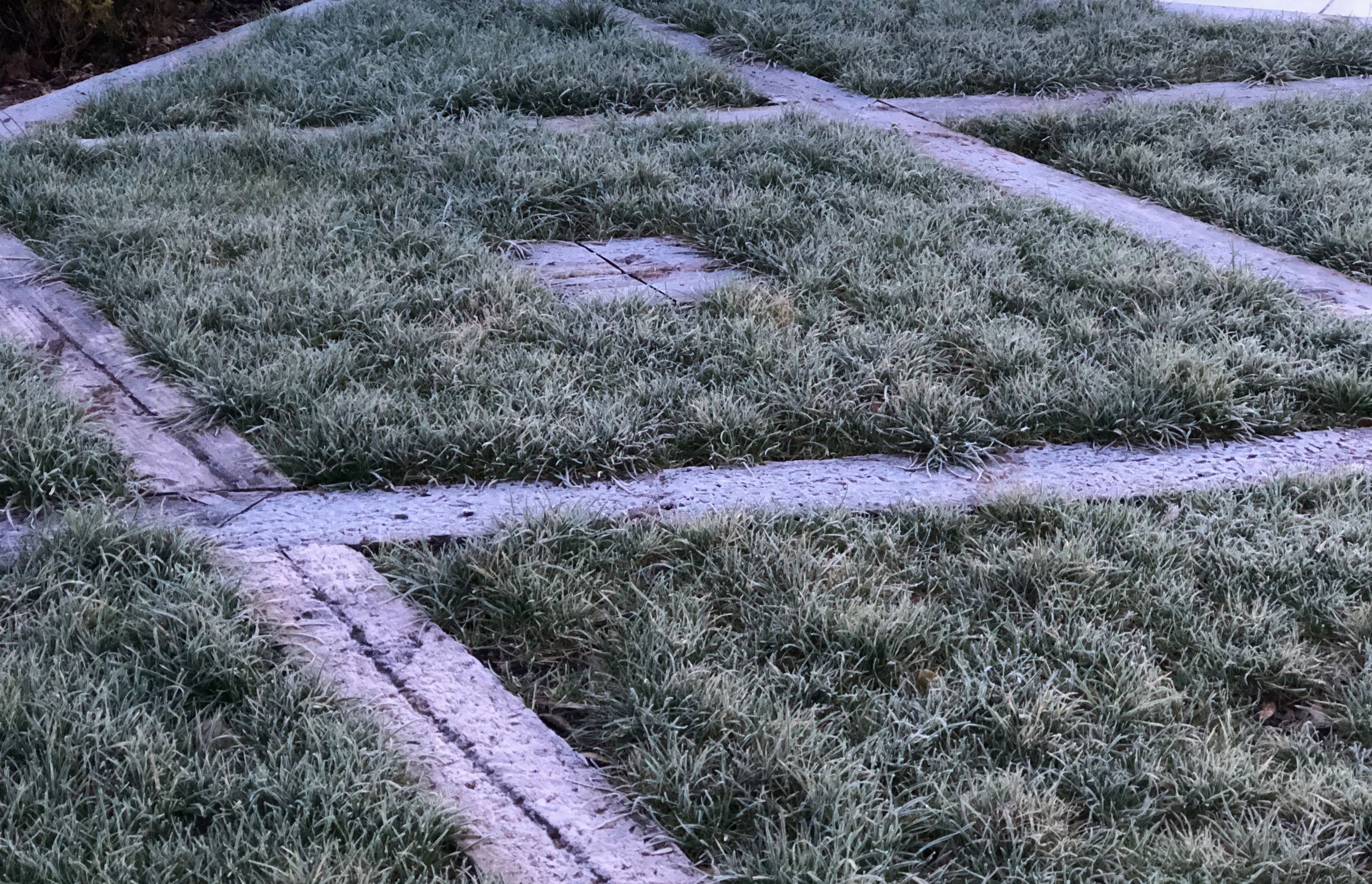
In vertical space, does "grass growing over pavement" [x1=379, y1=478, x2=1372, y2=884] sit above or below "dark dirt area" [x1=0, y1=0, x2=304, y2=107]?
below

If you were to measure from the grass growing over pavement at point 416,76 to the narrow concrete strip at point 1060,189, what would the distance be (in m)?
0.38

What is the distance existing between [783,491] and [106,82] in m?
4.40

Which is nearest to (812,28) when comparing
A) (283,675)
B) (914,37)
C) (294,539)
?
(914,37)

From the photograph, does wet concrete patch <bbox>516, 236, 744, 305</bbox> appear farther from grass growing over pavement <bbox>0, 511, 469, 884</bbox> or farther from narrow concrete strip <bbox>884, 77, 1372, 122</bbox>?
narrow concrete strip <bbox>884, 77, 1372, 122</bbox>

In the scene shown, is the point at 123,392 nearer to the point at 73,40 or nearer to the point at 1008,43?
the point at 73,40

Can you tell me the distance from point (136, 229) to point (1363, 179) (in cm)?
418

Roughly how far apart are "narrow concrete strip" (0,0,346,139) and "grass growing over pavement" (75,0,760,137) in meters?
0.20

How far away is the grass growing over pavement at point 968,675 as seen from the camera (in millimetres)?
1698

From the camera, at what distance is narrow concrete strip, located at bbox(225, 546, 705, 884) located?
66.3 inches

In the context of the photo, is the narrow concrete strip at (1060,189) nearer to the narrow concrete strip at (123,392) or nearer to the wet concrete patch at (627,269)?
the wet concrete patch at (627,269)

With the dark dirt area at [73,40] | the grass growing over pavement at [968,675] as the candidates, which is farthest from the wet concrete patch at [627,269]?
the dark dirt area at [73,40]

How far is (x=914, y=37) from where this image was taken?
6.20 metres

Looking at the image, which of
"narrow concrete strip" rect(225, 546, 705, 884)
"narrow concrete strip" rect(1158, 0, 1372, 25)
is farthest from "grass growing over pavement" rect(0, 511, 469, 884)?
"narrow concrete strip" rect(1158, 0, 1372, 25)

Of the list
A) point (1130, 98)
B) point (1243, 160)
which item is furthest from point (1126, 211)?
point (1130, 98)
